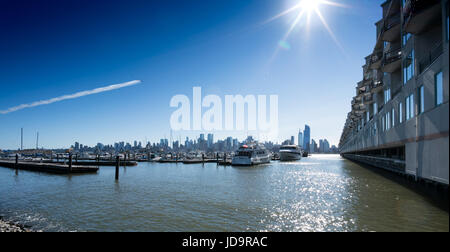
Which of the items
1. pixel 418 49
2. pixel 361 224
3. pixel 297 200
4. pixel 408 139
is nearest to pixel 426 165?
pixel 408 139

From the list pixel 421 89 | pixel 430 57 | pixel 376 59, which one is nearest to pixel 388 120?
pixel 421 89

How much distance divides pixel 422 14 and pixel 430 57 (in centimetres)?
340

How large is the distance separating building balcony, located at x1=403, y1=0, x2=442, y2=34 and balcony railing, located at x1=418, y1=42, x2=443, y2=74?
8.02 ft

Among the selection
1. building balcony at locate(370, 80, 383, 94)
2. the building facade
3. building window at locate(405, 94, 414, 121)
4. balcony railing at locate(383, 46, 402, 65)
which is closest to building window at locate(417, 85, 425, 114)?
the building facade

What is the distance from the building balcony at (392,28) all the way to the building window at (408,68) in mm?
7951

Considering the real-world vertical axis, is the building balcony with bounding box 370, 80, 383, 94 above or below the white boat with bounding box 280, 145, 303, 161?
above

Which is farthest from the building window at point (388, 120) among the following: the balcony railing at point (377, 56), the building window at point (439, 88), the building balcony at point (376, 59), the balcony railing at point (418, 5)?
the building window at point (439, 88)

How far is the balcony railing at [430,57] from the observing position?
45.8 ft

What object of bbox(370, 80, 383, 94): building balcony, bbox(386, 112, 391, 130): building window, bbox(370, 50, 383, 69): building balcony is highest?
bbox(370, 50, 383, 69): building balcony

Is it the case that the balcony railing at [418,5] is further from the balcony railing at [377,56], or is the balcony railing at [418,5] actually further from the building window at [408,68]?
the balcony railing at [377,56]

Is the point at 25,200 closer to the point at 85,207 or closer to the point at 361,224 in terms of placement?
the point at 85,207

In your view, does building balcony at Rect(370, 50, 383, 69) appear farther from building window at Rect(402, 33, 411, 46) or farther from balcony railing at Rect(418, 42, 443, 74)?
balcony railing at Rect(418, 42, 443, 74)

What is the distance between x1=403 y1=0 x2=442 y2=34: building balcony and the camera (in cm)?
1543
